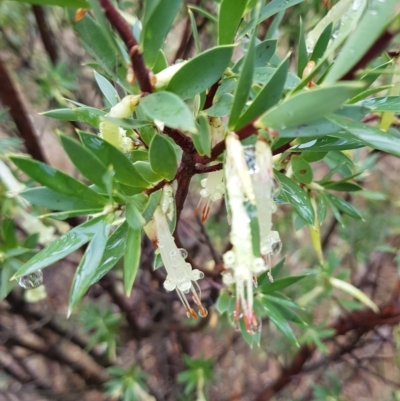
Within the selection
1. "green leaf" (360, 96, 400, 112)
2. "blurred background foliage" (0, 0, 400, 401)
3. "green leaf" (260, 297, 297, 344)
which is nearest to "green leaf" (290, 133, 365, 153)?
"green leaf" (360, 96, 400, 112)

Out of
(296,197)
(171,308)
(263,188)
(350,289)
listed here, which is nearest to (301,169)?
(296,197)

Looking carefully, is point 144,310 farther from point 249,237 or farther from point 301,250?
point 249,237

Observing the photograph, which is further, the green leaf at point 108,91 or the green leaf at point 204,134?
the green leaf at point 108,91

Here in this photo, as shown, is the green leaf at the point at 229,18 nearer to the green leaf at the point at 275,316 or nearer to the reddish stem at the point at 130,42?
the reddish stem at the point at 130,42

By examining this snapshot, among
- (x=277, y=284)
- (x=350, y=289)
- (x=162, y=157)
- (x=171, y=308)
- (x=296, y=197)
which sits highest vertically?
(x=162, y=157)

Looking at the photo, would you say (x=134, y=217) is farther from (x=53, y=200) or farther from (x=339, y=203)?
(x=339, y=203)

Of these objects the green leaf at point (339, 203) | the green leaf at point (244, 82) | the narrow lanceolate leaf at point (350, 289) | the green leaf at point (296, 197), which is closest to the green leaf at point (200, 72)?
the green leaf at point (244, 82)
